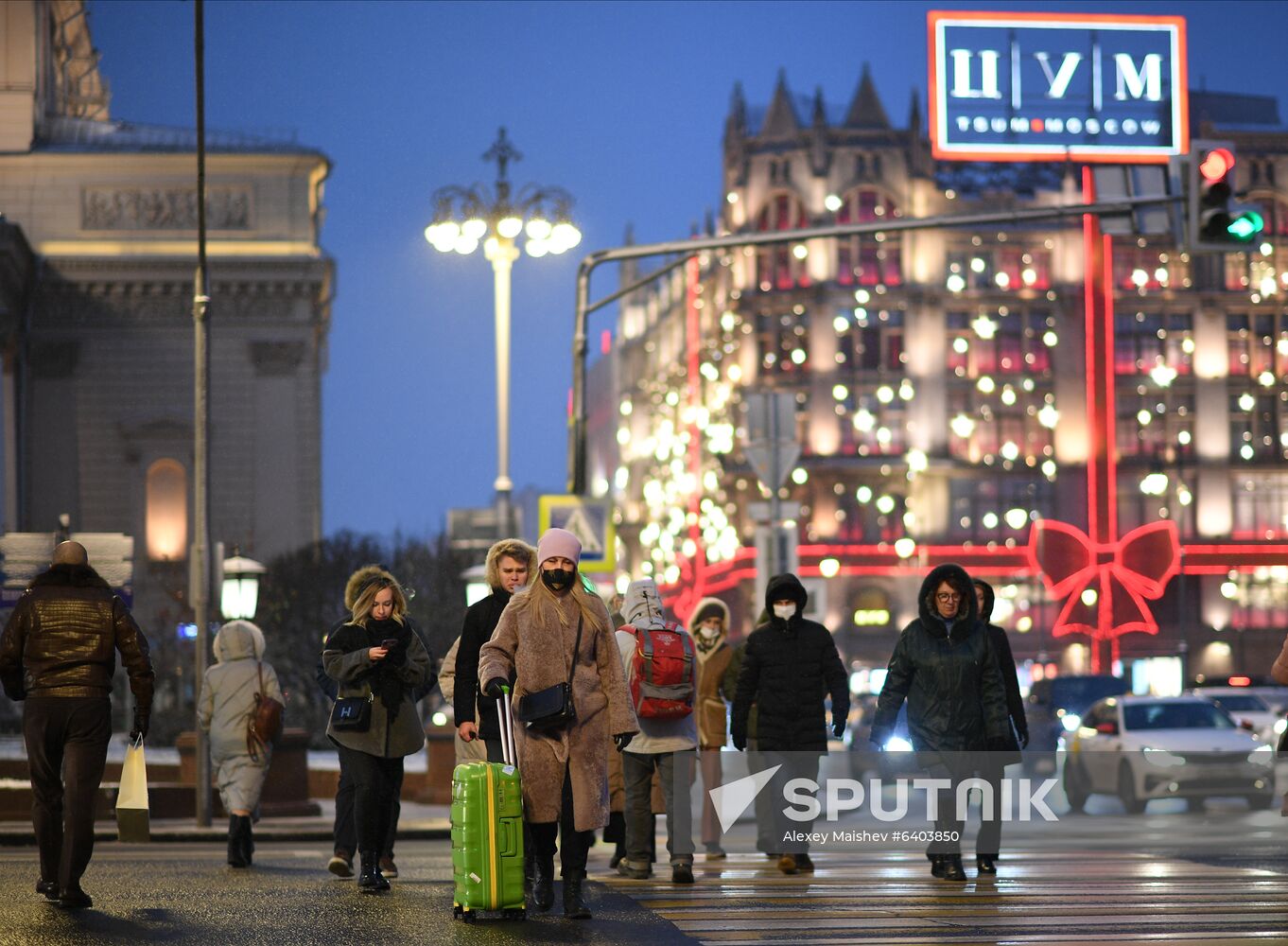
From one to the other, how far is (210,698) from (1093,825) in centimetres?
1116

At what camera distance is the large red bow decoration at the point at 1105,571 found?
87312 mm

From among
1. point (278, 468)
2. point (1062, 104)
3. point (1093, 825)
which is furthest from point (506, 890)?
point (1062, 104)

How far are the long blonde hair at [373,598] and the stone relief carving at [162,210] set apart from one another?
55.0 meters

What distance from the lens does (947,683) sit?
535 inches

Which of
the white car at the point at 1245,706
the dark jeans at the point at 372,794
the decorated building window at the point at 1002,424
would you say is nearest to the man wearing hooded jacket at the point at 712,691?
the dark jeans at the point at 372,794

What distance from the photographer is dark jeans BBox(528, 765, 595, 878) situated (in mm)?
11398

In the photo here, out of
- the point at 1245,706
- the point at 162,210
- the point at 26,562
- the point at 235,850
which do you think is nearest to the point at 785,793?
the point at 235,850

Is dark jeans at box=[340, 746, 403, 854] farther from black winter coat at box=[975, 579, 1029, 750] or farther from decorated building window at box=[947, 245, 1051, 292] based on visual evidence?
decorated building window at box=[947, 245, 1051, 292]

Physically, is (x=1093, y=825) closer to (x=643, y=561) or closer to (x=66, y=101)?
(x=66, y=101)

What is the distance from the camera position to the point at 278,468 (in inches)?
2685

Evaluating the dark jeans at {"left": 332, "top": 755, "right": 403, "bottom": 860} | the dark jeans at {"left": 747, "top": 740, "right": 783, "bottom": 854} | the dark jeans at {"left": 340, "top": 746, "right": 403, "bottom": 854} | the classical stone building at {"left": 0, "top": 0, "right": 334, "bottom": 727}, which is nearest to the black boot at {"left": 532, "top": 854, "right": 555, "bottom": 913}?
the dark jeans at {"left": 340, "top": 746, "right": 403, "bottom": 854}

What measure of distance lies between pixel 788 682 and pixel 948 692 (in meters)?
1.61

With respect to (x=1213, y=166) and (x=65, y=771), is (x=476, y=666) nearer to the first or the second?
(x=65, y=771)

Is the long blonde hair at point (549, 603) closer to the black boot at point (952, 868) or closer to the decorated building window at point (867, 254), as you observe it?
the black boot at point (952, 868)
